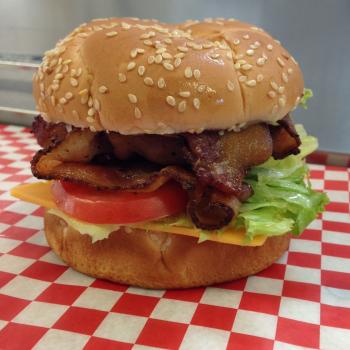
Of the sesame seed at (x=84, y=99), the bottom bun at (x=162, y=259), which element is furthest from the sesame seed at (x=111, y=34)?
the bottom bun at (x=162, y=259)

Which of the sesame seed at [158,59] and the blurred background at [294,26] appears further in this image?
the blurred background at [294,26]

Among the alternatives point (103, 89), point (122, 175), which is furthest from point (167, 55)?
point (122, 175)

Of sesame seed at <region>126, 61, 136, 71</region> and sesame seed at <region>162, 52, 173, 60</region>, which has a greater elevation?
sesame seed at <region>162, 52, 173, 60</region>

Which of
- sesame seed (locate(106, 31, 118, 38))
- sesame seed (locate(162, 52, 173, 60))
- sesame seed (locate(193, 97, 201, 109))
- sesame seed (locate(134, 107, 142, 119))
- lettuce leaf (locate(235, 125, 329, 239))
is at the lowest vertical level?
lettuce leaf (locate(235, 125, 329, 239))


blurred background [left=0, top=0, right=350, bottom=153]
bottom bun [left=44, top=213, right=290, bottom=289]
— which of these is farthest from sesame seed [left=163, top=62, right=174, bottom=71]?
blurred background [left=0, top=0, right=350, bottom=153]

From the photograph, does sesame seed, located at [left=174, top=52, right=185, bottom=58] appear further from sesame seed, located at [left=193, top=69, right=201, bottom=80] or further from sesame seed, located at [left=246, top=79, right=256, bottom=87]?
sesame seed, located at [left=246, top=79, right=256, bottom=87]

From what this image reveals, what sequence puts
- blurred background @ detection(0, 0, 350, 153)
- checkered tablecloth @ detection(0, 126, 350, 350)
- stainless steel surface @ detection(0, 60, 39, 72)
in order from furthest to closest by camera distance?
Answer: stainless steel surface @ detection(0, 60, 39, 72), blurred background @ detection(0, 0, 350, 153), checkered tablecloth @ detection(0, 126, 350, 350)

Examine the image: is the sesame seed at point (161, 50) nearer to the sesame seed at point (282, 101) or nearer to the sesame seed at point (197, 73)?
the sesame seed at point (197, 73)
